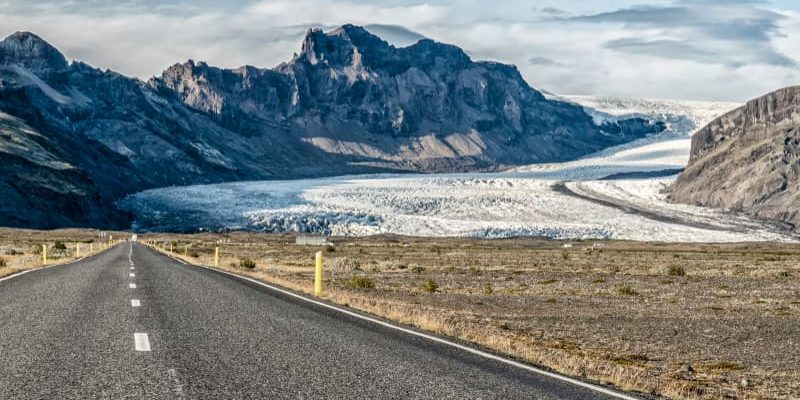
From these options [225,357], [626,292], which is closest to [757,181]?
[626,292]

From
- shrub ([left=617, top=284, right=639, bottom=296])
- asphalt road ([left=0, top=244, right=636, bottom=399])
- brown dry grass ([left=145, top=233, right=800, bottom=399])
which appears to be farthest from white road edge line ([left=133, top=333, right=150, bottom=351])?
shrub ([left=617, top=284, right=639, bottom=296])

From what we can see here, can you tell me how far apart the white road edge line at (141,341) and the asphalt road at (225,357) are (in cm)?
1

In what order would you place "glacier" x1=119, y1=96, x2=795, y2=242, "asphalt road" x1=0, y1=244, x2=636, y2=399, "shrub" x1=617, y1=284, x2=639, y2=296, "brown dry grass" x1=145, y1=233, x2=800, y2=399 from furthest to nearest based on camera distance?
"glacier" x1=119, y1=96, x2=795, y2=242, "shrub" x1=617, y1=284, x2=639, y2=296, "brown dry grass" x1=145, y1=233, x2=800, y2=399, "asphalt road" x1=0, y1=244, x2=636, y2=399

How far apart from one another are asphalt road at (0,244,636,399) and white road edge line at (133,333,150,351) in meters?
0.01

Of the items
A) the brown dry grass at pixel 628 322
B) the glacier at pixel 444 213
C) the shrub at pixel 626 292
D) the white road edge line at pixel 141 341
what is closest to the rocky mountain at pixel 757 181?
the glacier at pixel 444 213

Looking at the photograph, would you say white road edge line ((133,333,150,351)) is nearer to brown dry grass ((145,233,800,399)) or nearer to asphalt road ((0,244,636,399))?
asphalt road ((0,244,636,399))

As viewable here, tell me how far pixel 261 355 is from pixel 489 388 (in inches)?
118

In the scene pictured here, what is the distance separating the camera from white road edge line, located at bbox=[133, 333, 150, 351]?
1123 cm

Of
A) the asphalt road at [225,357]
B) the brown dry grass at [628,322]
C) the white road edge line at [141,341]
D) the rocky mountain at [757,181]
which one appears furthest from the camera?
the rocky mountain at [757,181]

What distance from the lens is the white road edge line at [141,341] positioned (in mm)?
11227

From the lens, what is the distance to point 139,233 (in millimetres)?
140875

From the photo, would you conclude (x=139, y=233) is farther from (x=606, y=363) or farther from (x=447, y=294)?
(x=606, y=363)

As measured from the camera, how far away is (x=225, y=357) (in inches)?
428

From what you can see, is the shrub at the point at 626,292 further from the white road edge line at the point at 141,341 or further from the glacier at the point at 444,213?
the glacier at the point at 444,213
